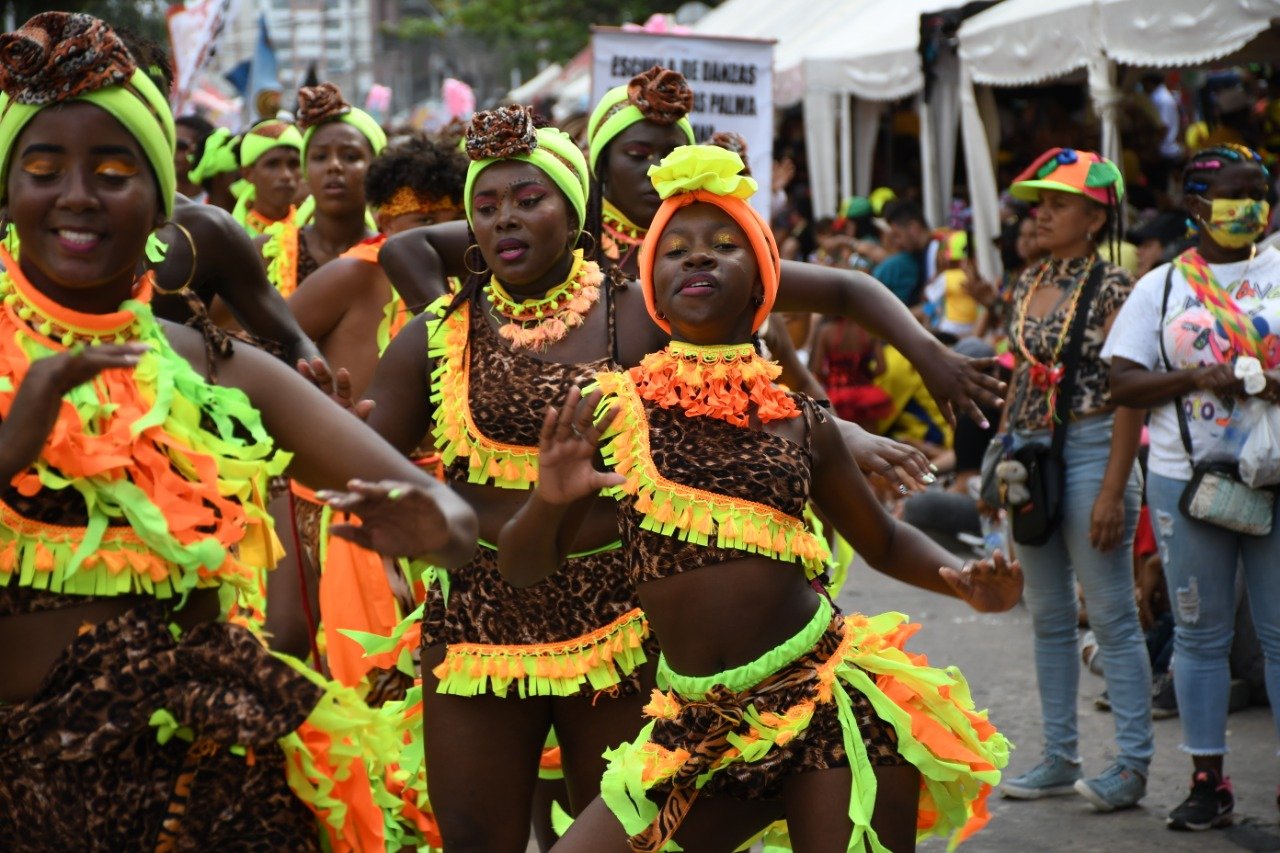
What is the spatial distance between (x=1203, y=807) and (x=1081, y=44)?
251 inches

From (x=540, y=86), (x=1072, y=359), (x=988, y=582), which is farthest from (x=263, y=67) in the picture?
(x=988, y=582)

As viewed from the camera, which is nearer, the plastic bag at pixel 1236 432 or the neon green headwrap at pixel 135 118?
the neon green headwrap at pixel 135 118

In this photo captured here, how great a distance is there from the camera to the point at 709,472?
396 centimetres

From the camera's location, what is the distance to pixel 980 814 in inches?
164

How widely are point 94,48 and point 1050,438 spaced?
4.66 m

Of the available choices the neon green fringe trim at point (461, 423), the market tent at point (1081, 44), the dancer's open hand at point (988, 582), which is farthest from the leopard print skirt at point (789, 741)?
the market tent at point (1081, 44)

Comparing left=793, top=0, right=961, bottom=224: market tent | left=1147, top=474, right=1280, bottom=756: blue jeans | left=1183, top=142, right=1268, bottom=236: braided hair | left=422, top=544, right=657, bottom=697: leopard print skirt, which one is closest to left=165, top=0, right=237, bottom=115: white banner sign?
left=793, top=0, right=961, bottom=224: market tent

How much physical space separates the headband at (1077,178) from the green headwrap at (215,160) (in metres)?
4.89

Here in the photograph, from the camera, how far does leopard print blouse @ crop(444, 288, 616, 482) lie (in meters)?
4.50

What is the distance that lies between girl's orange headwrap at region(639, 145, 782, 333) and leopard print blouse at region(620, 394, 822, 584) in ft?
1.11

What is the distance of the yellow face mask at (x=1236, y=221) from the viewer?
6117 millimetres

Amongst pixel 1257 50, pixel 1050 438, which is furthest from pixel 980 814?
pixel 1257 50

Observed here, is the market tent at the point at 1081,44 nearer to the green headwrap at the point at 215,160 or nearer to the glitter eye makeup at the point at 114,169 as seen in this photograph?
Result: the green headwrap at the point at 215,160

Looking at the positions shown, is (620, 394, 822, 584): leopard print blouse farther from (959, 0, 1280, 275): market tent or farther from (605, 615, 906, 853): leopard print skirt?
(959, 0, 1280, 275): market tent
